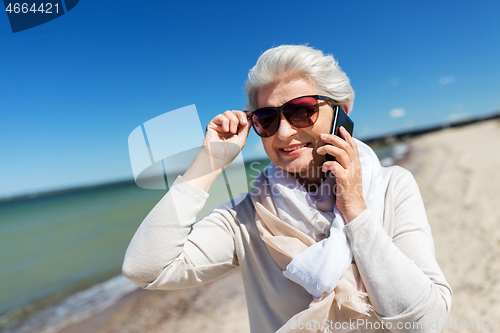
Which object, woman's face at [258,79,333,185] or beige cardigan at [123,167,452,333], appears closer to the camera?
beige cardigan at [123,167,452,333]

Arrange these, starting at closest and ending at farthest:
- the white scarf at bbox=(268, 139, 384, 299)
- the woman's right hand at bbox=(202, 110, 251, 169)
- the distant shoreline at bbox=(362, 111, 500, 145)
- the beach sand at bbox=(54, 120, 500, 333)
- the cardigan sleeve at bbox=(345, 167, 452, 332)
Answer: the cardigan sleeve at bbox=(345, 167, 452, 332) < the white scarf at bbox=(268, 139, 384, 299) < the woman's right hand at bbox=(202, 110, 251, 169) < the beach sand at bbox=(54, 120, 500, 333) < the distant shoreline at bbox=(362, 111, 500, 145)

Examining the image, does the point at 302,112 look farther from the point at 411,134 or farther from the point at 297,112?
the point at 411,134

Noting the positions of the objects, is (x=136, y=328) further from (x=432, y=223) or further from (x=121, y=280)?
(x=432, y=223)

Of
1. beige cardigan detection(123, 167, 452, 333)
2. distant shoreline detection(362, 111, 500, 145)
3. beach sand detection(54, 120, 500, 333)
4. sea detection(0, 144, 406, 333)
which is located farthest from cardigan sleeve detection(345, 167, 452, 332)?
distant shoreline detection(362, 111, 500, 145)

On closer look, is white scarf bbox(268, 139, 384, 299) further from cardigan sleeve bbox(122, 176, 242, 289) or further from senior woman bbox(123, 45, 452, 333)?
cardigan sleeve bbox(122, 176, 242, 289)

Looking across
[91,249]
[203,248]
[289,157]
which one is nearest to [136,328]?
[203,248]

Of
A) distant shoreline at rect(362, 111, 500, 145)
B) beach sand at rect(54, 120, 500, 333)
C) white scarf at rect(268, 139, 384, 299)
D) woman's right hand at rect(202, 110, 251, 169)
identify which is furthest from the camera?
distant shoreline at rect(362, 111, 500, 145)

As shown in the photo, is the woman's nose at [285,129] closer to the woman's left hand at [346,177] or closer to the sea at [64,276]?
the woman's left hand at [346,177]

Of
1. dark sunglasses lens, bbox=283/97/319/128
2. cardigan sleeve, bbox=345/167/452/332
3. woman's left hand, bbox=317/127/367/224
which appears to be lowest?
cardigan sleeve, bbox=345/167/452/332

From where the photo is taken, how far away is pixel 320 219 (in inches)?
54.1

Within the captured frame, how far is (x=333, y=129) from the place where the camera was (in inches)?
59.0

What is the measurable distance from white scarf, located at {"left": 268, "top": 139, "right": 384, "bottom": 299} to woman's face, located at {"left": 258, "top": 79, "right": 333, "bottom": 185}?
12 cm

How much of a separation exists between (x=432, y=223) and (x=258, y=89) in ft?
21.1

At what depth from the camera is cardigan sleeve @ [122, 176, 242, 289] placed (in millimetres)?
1223
